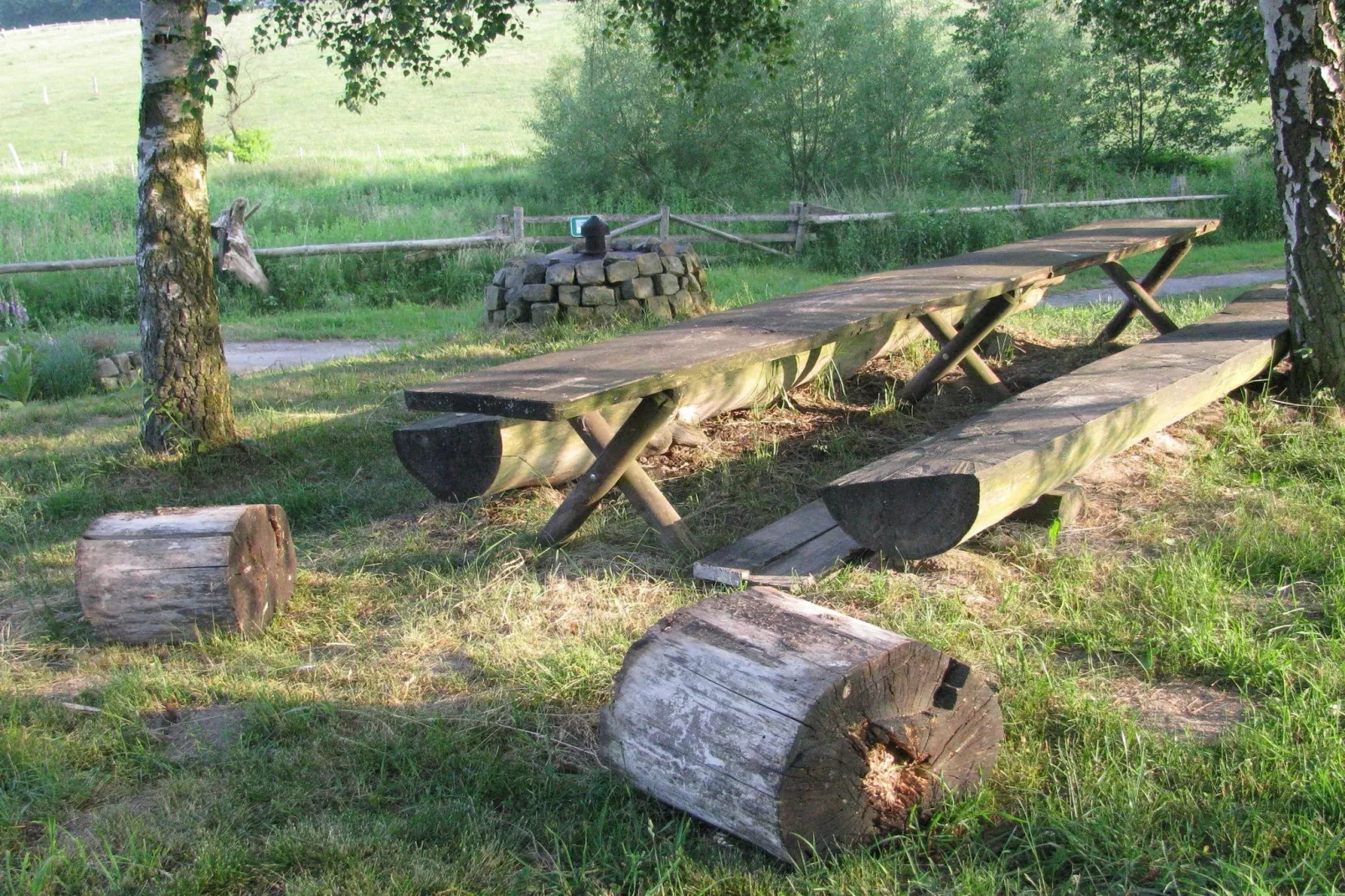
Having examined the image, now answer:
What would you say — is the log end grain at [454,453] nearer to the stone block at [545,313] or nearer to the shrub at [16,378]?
the stone block at [545,313]

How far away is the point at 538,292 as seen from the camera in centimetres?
866

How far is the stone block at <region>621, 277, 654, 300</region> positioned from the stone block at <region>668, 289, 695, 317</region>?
271mm

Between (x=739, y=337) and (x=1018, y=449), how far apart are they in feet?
4.12

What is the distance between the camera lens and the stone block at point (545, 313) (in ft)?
28.2

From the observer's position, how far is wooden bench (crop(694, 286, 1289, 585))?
341cm

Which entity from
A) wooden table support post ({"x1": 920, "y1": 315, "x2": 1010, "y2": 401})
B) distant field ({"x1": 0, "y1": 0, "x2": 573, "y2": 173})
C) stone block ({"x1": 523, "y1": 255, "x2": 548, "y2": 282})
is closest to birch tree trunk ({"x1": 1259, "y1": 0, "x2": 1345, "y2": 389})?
wooden table support post ({"x1": 920, "y1": 315, "x2": 1010, "y2": 401})

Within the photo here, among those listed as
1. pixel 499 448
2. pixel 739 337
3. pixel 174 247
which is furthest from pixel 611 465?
pixel 174 247

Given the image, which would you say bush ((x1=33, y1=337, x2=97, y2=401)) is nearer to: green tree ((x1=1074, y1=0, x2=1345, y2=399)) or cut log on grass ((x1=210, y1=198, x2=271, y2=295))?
cut log on grass ((x1=210, y1=198, x2=271, y2=295))

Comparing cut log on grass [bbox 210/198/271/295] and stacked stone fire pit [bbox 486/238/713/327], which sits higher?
cut log on grass [bbox 210/198/271/295]

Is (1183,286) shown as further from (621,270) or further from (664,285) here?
(621,270)

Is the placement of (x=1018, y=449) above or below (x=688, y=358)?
below

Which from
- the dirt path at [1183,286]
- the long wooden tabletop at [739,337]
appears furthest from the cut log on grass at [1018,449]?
the dirt path at [1183,286]

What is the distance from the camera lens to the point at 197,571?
3580 mm

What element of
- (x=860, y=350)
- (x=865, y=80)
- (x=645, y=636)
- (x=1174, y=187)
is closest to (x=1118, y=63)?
(x=865, y=80)
